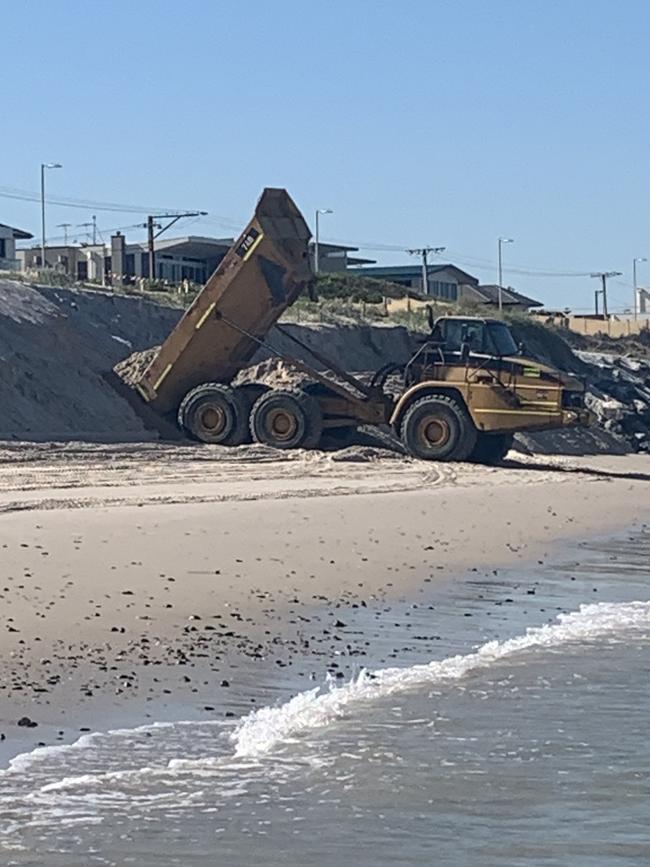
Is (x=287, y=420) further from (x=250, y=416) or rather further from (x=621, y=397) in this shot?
(x=621, y=397)

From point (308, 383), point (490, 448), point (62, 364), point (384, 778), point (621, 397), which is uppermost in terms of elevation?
point (62, 364)

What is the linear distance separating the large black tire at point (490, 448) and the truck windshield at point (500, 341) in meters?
1.46

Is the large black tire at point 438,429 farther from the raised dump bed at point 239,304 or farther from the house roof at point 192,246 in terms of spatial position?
the house roof at point 192,246

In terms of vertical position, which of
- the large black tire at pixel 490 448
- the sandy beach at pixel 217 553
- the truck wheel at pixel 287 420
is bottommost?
the sandy beach at pixel 217 553

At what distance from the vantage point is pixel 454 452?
2600 centimetres

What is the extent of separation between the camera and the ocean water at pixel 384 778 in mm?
7129

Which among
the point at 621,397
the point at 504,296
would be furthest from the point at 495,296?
the point at 621,397

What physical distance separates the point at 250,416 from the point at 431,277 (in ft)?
237

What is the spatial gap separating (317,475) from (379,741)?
14.7m

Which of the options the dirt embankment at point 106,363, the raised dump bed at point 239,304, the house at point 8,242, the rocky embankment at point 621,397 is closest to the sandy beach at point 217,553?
the raised dump bed at point 239,304

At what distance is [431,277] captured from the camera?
98.2 metres

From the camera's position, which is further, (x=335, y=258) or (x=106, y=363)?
(x=335, y=258)

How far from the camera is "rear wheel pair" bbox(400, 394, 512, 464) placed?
2588cm

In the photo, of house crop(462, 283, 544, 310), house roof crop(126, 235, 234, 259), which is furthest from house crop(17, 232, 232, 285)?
house crop(462, 283, 544, 310)
